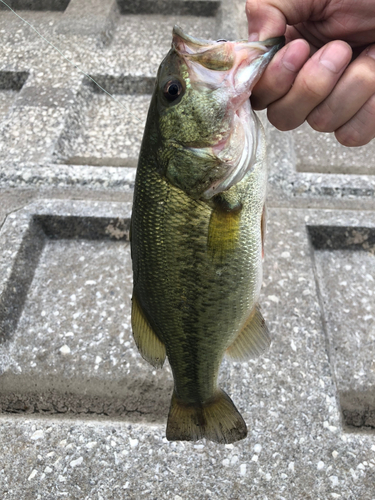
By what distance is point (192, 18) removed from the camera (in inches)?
201

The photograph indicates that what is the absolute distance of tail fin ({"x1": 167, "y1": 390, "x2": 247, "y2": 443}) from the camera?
1554 millimetres

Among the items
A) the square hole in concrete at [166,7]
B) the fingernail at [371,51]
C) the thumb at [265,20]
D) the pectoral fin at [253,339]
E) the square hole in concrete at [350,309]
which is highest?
the thumb at [265,20]

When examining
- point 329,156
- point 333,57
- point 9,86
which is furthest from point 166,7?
point 333,57

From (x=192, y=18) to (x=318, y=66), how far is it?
4382 millimetres

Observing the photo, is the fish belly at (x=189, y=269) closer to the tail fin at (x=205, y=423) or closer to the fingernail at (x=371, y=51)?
the tail fin at (x=205, y=423)

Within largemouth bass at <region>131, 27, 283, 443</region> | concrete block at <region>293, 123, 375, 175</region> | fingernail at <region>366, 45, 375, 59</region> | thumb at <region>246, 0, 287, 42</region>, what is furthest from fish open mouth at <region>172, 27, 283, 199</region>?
concrete block at <region>293, 123, 375, 175</region>

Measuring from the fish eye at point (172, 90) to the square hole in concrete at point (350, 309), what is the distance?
159 cm

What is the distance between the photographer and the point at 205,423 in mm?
1557

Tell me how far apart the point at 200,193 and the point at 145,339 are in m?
0.55

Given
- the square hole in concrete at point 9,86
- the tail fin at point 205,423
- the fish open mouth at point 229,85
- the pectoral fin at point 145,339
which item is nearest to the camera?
the fish open mouth at point 229,85

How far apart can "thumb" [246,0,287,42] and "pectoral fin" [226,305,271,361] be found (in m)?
0.93

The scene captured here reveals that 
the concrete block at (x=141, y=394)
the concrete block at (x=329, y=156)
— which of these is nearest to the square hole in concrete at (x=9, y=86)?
the concrete block at (x=141, y=394)

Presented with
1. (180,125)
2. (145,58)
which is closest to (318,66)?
(180,125)

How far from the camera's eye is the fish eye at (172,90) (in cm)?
125
